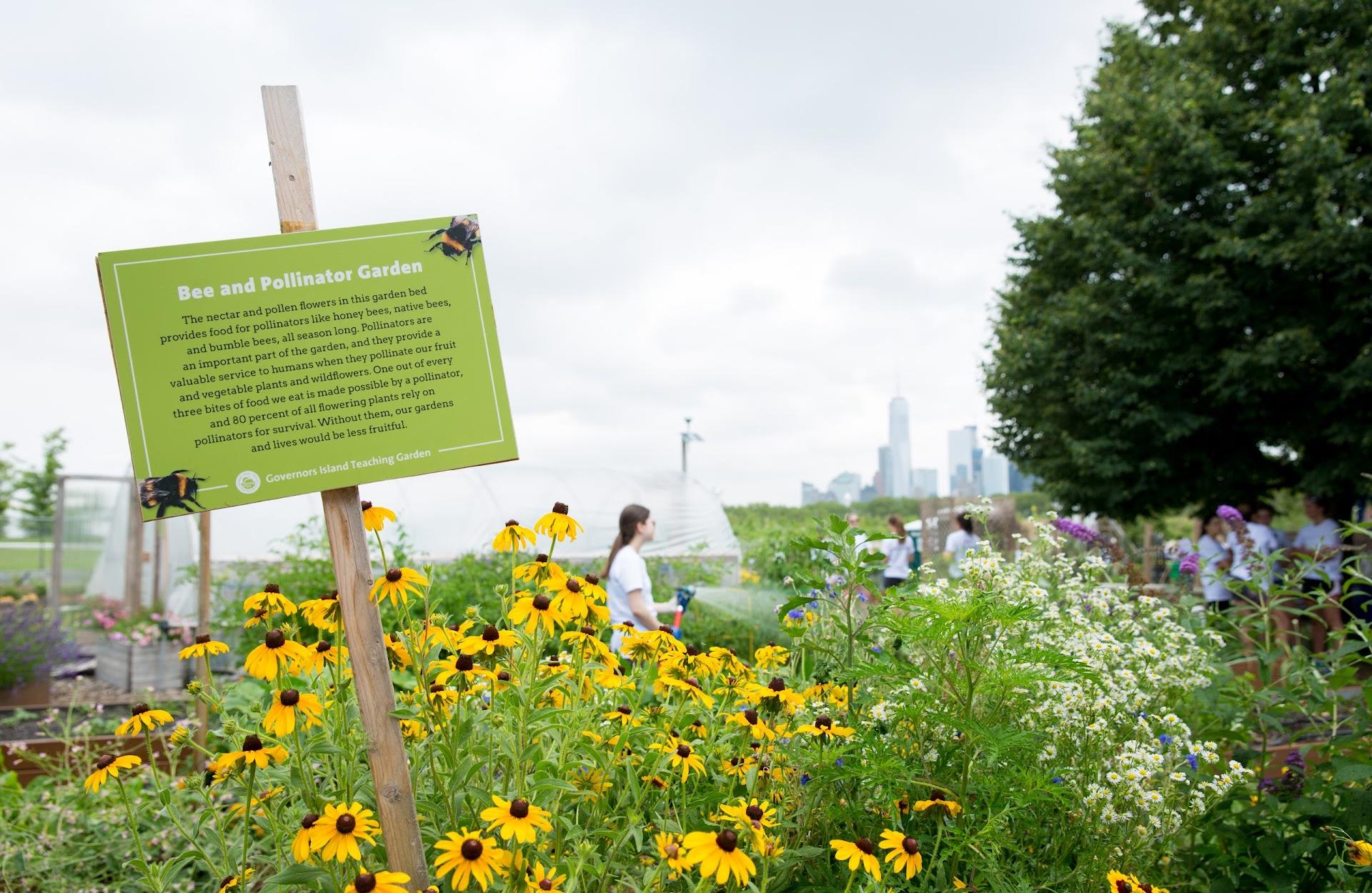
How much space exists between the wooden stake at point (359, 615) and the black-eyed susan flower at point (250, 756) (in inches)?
6.9

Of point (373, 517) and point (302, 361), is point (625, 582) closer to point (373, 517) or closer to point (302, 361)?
point (373, 517)

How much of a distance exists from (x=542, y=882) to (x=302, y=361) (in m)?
1.14

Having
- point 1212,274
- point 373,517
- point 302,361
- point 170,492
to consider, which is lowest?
point 373,517

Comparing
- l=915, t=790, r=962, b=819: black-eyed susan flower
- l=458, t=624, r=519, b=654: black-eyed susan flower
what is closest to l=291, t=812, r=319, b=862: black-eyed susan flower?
l=458, t=624, r=519, b=654: black-eyed susan flower

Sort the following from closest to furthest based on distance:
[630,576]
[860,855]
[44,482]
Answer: [860,855], [630,576], [44,482]

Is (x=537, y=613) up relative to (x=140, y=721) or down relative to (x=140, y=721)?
up

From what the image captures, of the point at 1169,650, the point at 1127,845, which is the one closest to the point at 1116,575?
the point at 1169,650

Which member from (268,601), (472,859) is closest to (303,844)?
(472,859)

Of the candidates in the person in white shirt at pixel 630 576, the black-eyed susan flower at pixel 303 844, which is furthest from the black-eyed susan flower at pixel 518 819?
the person in white shirt at pixel 630 576

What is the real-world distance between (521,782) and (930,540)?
18.1m

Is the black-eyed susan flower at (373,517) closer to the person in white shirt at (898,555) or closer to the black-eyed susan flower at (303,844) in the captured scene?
the black-eyed susan flower at (303,844)

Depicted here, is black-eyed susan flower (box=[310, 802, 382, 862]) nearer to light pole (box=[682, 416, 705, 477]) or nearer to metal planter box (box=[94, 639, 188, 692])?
metal planter box (box=[94, 639, 188, 692])

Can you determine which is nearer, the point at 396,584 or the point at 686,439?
the point at 396,584

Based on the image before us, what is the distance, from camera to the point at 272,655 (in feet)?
5.98
